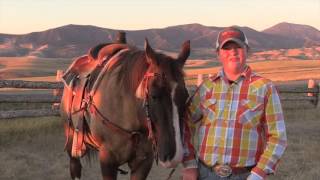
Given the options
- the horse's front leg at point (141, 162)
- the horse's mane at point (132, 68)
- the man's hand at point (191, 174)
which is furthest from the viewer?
the horse's front leg at point (141, 162)

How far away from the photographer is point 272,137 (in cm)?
240

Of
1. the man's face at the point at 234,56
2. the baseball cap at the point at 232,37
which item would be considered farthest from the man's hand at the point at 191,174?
the baseball cap at the point at 232,37

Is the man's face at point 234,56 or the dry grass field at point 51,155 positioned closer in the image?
the man's face at point 234,56

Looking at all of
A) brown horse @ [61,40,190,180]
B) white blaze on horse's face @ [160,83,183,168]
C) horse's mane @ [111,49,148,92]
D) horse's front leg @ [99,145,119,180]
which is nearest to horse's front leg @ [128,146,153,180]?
brown horse @ [61,40,190,180]

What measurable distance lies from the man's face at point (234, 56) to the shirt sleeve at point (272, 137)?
178 millimetres

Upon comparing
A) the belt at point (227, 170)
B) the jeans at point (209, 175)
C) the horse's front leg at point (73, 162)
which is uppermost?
the belt at point (227, 170)

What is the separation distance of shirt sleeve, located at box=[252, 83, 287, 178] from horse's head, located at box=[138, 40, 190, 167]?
514mm

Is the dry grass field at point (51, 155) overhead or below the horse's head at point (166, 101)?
below

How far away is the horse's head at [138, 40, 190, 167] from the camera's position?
2.76 metres

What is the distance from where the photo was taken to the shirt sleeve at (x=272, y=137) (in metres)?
2.38

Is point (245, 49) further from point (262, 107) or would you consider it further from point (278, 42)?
point (278, 42)

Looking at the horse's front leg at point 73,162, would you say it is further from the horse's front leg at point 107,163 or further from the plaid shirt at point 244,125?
the plaid shirt at point 244,125

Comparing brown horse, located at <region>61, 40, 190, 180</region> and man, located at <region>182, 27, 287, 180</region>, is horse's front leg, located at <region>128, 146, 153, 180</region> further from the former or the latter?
man, located at <region>182, 27, 287, 180</region>

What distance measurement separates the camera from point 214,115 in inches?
98.6
